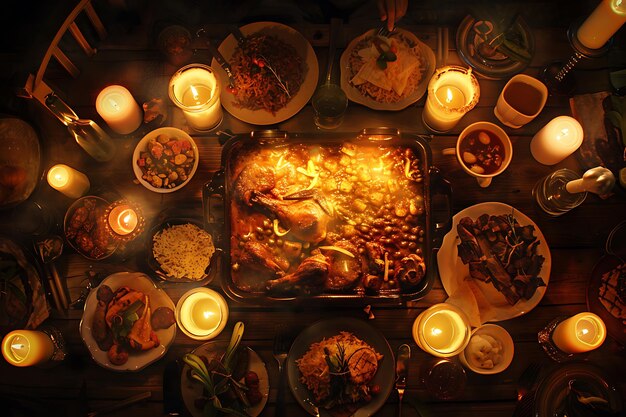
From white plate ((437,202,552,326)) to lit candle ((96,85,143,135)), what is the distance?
201cm

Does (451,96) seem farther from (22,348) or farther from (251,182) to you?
(22,348)

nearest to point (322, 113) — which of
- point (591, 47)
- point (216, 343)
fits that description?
point (216, 343)

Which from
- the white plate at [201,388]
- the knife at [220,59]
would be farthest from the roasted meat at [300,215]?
the knife at [220,59]

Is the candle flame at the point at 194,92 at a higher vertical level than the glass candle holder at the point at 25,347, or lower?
higher

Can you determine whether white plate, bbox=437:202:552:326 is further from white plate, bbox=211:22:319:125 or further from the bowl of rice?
the bowl of rice

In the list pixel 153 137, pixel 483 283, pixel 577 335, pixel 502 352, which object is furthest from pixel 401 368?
pixel 153 137

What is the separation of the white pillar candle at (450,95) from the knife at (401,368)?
1336mm

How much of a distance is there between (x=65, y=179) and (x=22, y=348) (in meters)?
0.92

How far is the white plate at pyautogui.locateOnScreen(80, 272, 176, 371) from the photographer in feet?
7.75

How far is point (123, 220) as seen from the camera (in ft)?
8.33

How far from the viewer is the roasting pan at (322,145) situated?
2.31m

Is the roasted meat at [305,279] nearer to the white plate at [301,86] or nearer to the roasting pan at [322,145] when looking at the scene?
the roasting pan at [322,145]

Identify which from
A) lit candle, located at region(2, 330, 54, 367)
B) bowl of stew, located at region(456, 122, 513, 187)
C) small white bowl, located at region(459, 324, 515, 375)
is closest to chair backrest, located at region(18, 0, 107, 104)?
lit candle, located at region(2, 330, 54, 367)

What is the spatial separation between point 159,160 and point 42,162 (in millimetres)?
775
